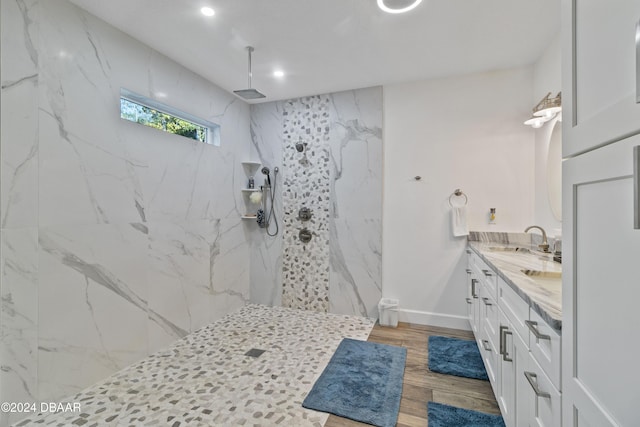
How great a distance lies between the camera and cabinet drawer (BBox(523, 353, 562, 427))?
100 cm

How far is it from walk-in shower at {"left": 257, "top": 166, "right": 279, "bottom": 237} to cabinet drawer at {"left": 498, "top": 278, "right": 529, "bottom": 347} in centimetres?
280

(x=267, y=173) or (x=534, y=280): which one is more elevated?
(x=267, y=173)

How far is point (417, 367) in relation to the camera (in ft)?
8.09

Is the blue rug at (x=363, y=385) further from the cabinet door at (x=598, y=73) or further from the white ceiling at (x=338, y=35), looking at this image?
the white ceiling at (x=338, y=35)

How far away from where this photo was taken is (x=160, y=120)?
9.39ft

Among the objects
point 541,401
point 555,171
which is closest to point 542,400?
point 541,401

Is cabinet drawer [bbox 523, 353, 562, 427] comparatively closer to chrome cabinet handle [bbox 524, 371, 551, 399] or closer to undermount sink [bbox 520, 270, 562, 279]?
chrome cabinet handle [bbox 524, 371, 551, 399]

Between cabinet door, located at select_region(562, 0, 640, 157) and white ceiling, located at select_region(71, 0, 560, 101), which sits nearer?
cabinet door, located at select_region(562, 0, 640, 157)

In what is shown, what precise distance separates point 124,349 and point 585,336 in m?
Result: 2.95

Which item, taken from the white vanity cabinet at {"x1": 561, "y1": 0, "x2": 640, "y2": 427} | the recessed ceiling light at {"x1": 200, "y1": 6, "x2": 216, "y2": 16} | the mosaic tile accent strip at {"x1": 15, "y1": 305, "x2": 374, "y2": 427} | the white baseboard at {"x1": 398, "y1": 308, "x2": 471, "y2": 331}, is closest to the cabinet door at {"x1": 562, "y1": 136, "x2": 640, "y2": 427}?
the white vanity cabinet at {"x1": 561, "y1": 0, "x2": 640, "y2": 427}

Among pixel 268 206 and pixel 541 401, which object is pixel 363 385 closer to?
pixel 541 401

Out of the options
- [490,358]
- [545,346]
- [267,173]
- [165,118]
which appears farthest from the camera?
[267,173]

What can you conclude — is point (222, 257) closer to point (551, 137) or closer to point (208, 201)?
point (208, 201)

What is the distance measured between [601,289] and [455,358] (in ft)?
7.21
